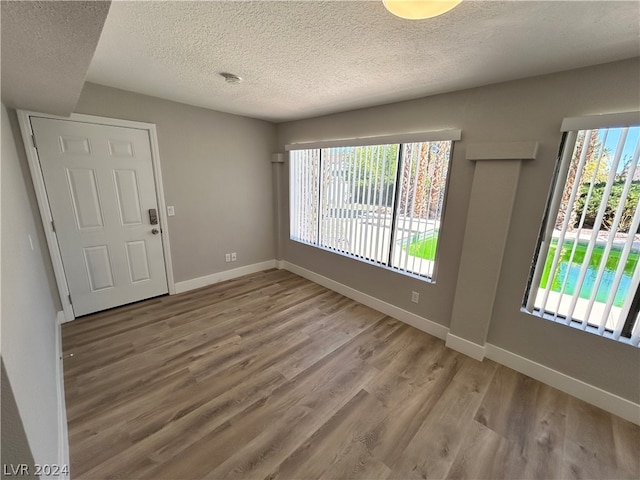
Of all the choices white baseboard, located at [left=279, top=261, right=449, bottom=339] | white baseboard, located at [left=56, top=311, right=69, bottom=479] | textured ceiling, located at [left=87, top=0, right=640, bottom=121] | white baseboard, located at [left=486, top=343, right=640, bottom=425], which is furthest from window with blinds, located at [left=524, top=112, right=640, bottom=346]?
white baseboard, located at [left=56, top=311, right=69, bottom=479]

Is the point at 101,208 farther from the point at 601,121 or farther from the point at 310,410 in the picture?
the point at 601,121

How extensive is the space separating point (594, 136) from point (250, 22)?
2202 millimetres

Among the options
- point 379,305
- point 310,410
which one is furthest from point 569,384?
point 310,410

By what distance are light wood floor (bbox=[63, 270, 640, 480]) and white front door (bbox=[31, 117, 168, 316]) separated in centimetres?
43

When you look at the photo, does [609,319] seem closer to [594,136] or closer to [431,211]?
[594,136]

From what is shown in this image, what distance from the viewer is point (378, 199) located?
278 cm

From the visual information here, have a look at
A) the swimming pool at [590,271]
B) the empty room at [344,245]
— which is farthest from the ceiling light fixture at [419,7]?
the swimming pool at [590,271]

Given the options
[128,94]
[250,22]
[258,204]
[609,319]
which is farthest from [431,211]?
[128,94]

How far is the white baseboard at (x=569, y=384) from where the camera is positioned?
5.52 ft

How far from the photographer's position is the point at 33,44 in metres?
1.02

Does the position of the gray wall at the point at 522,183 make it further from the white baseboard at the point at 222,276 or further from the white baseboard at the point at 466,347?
Answer: the white baseboard at the point at 222,276

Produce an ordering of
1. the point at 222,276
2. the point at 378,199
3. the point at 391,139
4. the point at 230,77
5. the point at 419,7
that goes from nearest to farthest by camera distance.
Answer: the point at 419,7 → the point at 230,77 → the point at 391,139 → the point at 378,199 → the point at 222,276

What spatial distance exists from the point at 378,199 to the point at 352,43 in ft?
5.06

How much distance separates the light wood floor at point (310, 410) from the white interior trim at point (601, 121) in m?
1.86
